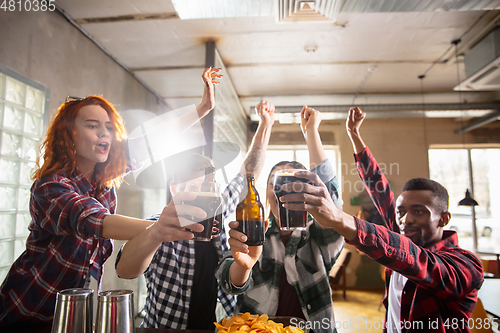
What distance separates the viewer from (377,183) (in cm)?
165

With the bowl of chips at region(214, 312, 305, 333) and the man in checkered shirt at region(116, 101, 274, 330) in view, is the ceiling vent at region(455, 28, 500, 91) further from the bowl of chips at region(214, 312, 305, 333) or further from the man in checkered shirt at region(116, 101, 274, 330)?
the bowl of chips at region(214, 312, 305, 333)

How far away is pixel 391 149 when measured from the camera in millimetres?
6383

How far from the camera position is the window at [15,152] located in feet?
7.22

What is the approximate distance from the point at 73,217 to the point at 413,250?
3.79 ft

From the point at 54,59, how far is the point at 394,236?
3098mm

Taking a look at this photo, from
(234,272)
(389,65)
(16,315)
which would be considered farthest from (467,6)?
(16,315)

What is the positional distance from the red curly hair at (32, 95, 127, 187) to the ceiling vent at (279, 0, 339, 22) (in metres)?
1.66

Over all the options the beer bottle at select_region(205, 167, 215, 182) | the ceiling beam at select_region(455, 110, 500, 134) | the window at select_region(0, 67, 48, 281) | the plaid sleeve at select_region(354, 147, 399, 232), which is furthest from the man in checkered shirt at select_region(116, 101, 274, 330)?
the ceiling beam at select_region(455, 110, 500, 134)

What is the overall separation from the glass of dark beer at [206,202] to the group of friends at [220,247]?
0.08 ft

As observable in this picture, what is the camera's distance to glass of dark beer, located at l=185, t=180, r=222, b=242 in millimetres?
850

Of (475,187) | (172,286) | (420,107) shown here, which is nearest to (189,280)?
(172,286)

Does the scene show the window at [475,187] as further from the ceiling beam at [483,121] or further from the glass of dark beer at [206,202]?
the glass of dark beer at [206,202]

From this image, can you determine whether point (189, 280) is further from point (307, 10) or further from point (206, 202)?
point (307, 10)

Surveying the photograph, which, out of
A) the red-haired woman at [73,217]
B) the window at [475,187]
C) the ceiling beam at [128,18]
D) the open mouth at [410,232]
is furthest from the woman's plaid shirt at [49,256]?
the window at [475,187]
